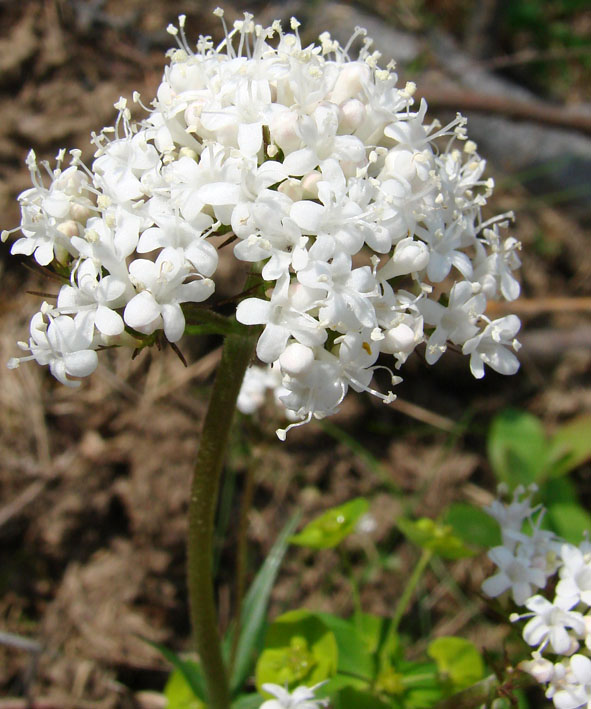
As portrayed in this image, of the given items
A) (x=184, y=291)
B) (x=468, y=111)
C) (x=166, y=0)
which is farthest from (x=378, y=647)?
(x=166, y=0)

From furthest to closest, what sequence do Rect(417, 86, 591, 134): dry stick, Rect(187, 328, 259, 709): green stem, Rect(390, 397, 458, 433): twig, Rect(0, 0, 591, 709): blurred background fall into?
Rect(417, 86, 591, 134): dry stick → Rect(390, 397, 458, 433): twig → Rect(0, 0, 591, 709): blurred background → Rect(187, 328, 259, 709): green stem

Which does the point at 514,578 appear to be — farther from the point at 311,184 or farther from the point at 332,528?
the point at 311,184

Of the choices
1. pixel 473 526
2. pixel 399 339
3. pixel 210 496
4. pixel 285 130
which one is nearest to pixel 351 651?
pixel 473 526

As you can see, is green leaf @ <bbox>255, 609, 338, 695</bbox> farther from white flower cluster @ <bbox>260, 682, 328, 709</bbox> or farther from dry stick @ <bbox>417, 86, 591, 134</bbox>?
dry stick @ <bbox>417, 86, 591, 134</bbox>

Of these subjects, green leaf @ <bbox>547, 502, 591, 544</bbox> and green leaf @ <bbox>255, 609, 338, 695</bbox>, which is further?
green leaf @ <bbox>547, 502, 591, 544</bbox>

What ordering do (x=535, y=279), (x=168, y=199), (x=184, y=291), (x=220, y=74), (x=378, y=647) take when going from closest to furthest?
(x=184, y=291) < (x=168, y=199) < (x=220, y=74) < (x=378, y=647) < (x=535, y=279)

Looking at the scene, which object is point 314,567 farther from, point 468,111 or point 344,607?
point 468,111

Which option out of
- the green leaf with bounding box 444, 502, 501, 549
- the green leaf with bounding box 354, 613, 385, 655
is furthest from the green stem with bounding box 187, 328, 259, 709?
the green leaf with bounding box 444, 502, 501, 549
